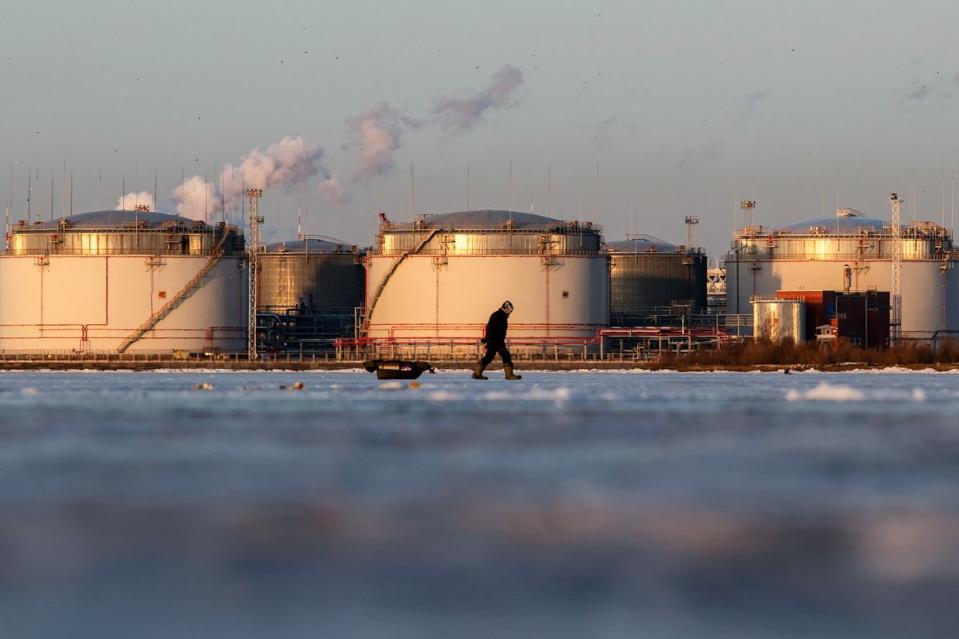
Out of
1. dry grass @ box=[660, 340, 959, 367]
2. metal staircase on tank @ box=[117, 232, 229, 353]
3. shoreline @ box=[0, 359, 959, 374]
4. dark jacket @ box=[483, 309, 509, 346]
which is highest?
metal staircase on tank @ box=[117, 232, 229, 353]

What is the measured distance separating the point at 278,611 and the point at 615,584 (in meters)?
2.18

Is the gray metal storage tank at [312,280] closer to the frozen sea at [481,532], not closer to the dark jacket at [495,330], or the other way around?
the dark jacket at [495,330]

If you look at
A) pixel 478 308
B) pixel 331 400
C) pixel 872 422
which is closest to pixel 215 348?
pixel 478 308

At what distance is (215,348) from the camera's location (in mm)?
143875

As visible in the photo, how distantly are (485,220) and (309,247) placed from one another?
87.5 feet

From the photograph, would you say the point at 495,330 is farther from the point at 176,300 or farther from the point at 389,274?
the point at 176,300

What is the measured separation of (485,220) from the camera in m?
145

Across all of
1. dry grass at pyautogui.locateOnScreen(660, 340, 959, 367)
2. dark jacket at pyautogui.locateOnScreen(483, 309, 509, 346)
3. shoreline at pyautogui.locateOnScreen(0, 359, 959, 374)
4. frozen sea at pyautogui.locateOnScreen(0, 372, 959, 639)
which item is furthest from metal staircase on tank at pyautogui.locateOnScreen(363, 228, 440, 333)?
frozen sea at pyautogui.locateOnScreen(0, 372, 959, 639)

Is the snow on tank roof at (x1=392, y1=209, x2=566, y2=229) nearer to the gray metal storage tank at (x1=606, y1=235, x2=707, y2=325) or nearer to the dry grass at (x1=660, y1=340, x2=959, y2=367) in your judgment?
the gray metal storage tank at (x1=606, y1=235, x2=707, y2=325)

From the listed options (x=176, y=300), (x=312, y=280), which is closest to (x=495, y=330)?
(x=176, y=300)

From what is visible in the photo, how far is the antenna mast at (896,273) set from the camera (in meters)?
144

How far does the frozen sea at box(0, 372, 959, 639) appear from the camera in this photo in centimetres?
1048

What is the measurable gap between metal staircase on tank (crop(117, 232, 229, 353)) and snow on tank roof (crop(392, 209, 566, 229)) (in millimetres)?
14161

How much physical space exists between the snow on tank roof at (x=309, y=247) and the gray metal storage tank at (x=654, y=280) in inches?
941
